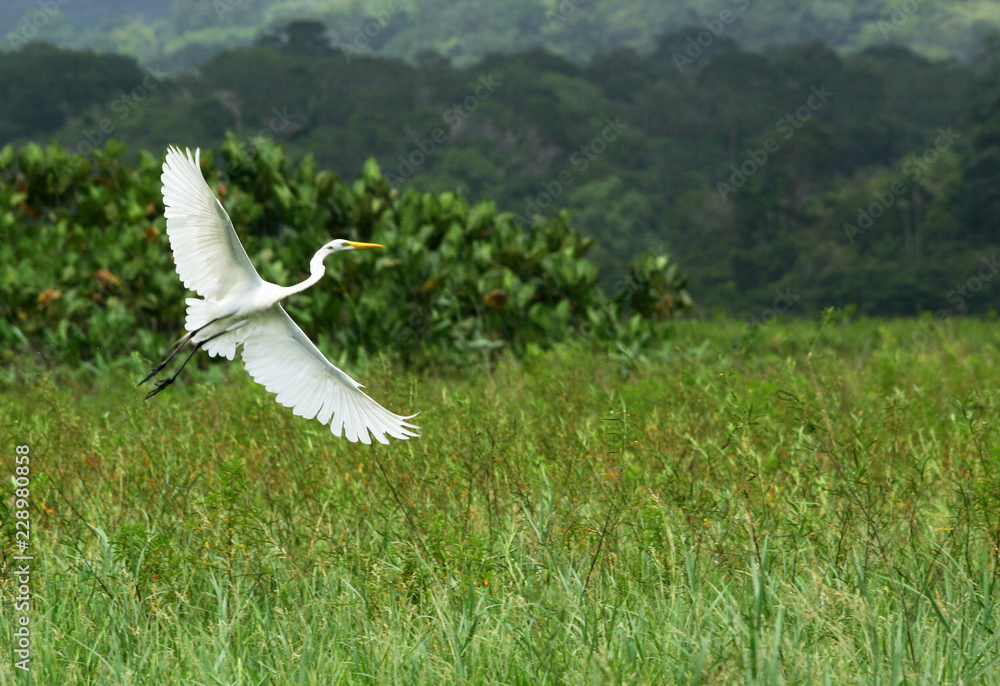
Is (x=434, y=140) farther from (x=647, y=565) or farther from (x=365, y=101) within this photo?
(x=647, y=565)

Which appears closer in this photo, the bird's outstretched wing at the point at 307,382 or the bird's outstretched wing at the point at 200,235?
the bird's outstretched wing at the point at 200,235

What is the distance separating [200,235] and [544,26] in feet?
272

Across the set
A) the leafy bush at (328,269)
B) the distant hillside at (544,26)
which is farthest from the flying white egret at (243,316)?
the distant hillside at (544,26)

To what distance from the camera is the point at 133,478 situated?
401 cm

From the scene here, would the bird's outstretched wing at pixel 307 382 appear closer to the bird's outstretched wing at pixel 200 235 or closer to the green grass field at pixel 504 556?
the bird's outstretched wing at pixel 200 235

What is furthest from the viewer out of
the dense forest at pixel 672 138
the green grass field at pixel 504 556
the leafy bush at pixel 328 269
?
the dense forest at pixel 672 138

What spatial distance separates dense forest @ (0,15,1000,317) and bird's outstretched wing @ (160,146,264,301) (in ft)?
85.3

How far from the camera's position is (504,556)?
345 cm

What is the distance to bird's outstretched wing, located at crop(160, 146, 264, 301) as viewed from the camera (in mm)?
3123

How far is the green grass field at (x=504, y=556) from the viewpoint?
9.45 feet

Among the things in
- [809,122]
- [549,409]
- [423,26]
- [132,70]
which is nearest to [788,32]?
[423,26]

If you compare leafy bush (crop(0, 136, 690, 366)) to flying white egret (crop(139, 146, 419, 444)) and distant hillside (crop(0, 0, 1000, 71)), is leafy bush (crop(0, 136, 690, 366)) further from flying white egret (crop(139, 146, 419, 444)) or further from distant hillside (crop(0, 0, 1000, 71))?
distant hillside (crop(0, 0, 1000, 71))

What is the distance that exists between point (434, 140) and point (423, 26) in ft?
166

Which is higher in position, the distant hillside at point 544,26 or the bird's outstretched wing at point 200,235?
the bird's outstretched wing at point 200,235
